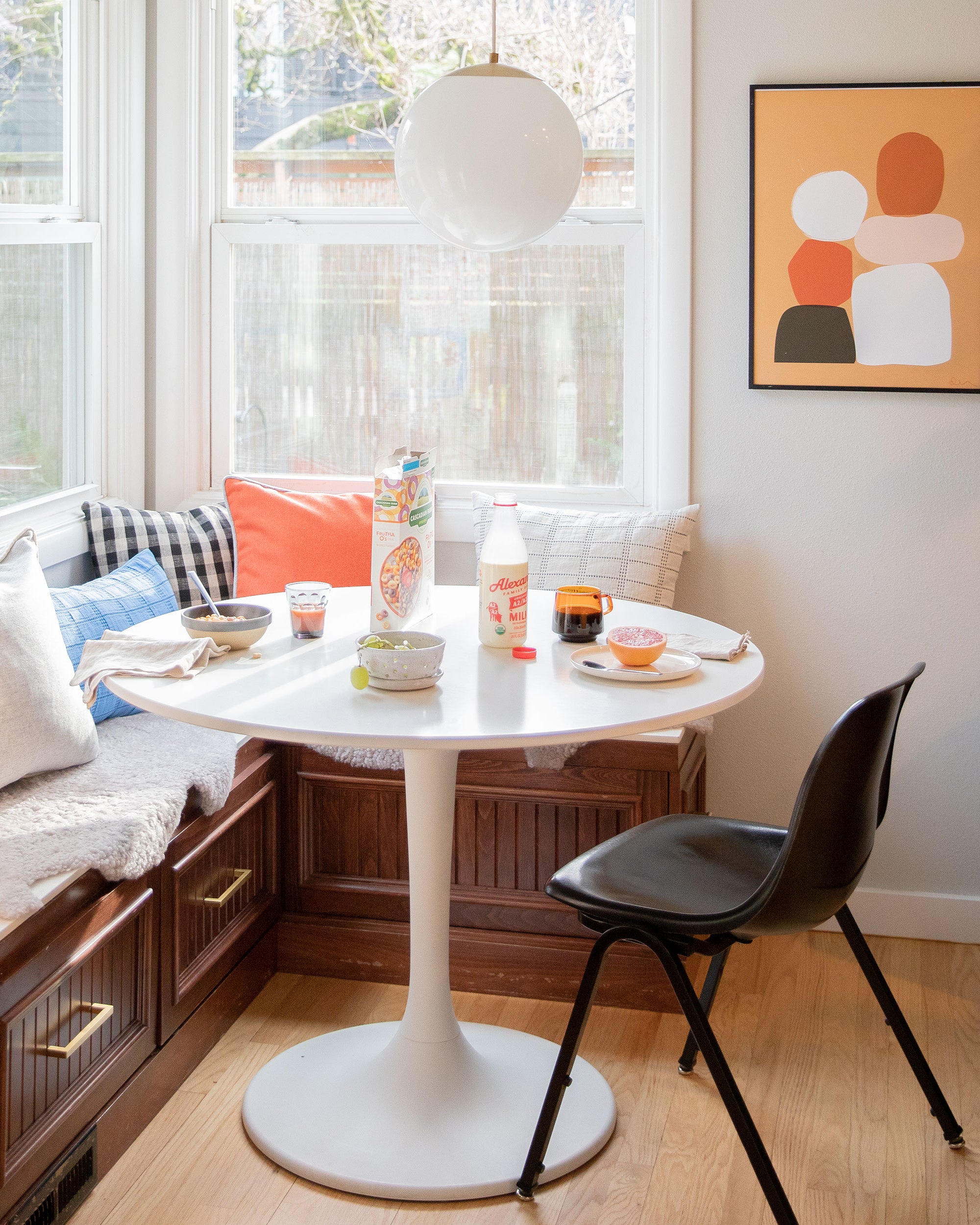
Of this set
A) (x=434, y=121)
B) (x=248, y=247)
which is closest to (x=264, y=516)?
(x=248, y=247)

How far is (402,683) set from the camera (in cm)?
160

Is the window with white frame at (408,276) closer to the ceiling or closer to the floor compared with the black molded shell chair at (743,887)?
closer to the ceiling

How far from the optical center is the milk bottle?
1811 mm

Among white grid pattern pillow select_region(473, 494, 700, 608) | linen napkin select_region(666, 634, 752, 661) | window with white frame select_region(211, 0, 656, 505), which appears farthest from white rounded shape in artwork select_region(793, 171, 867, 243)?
linen napkin select_region(666, 634, 752, 661)

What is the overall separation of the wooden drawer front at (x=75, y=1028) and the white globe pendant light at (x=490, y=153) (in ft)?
3.79

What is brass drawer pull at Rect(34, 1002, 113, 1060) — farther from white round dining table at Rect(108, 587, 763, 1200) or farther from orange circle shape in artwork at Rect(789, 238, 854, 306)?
orange circle shape in artwork at Rect(789, 238, 854, 306)

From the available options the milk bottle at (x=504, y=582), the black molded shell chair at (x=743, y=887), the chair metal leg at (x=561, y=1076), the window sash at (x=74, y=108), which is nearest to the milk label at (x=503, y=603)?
the milk bottle at (x=504, y=582)

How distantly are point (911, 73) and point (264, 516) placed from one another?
1.68 meters

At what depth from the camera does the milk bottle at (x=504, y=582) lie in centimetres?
181

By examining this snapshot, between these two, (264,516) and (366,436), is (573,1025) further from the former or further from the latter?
(366,436)

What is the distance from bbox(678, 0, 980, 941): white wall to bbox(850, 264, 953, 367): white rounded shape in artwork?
0.09 m

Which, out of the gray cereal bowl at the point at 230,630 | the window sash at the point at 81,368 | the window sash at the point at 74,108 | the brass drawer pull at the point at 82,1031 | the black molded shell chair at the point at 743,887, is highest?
the window sash at the point at 74,108

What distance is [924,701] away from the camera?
2654 mm

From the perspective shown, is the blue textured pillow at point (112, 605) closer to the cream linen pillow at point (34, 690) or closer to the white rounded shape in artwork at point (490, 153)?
the cream linen pillow at point (34, 690)
